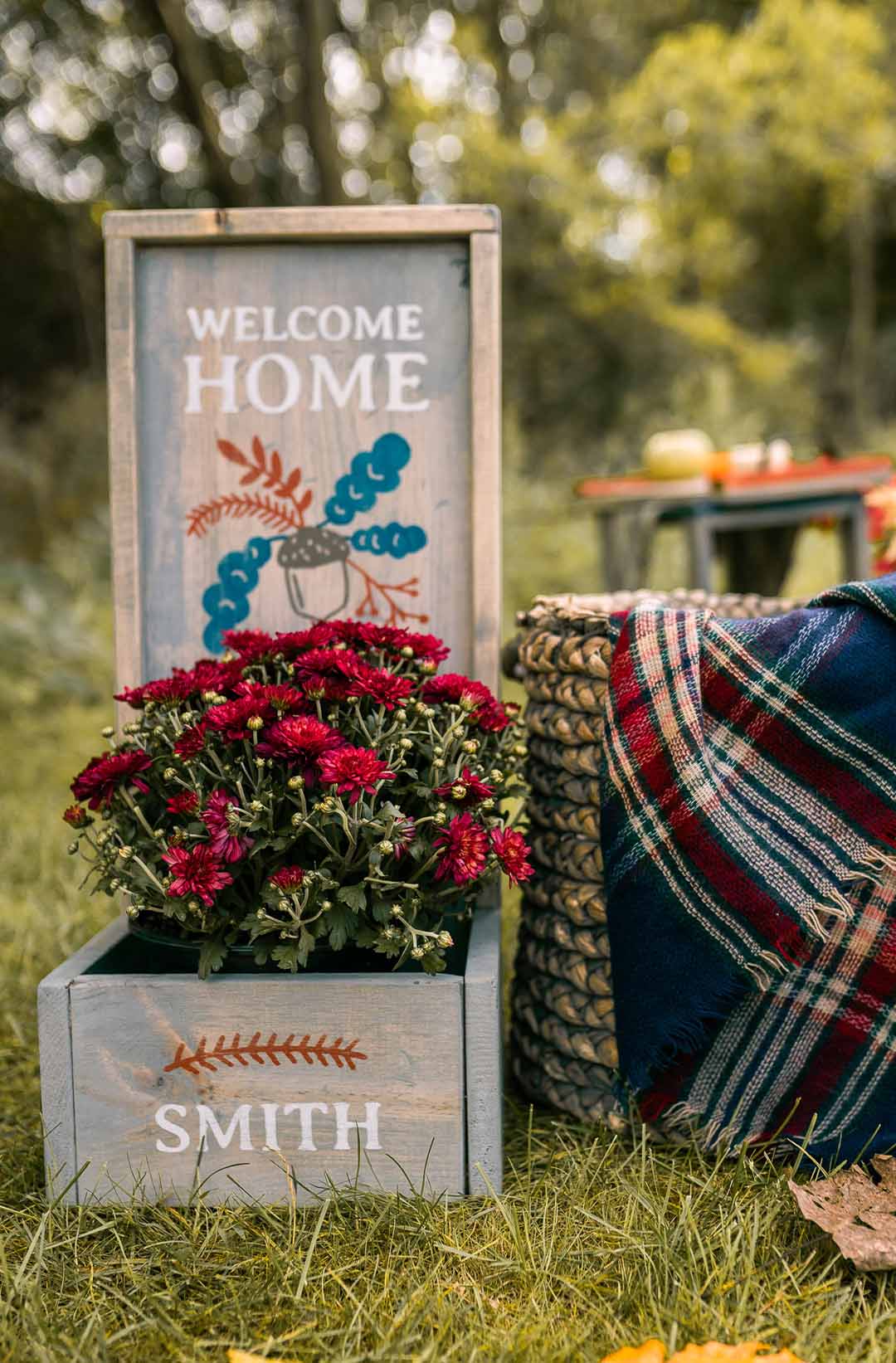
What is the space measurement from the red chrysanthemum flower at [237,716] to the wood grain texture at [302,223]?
0.77m

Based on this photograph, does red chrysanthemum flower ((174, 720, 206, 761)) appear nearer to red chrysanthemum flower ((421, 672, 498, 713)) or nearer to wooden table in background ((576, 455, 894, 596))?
red chrysanthemum flower ((421, 672, 498, 713))

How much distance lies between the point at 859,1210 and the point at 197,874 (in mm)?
727

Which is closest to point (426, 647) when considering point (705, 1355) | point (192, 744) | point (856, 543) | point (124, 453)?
point (192, 744)

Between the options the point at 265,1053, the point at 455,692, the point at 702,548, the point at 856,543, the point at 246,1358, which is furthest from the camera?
the point at 856,543

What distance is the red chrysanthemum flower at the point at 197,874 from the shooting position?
1044 millimetres

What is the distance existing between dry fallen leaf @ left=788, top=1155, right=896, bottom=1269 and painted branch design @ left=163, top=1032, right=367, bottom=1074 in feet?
1.52

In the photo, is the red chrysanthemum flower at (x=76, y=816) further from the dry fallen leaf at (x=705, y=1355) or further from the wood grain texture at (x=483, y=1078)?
the dry fallen leaf at (x=705, y=1355)

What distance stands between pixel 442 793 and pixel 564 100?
33.0 feet

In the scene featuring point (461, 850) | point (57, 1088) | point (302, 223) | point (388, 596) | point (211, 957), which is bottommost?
point (57, 1088)

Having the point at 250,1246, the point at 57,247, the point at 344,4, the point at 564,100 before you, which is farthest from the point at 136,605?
the point at 564,100

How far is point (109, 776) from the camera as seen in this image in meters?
1.17

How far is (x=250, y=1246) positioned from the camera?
106 cm

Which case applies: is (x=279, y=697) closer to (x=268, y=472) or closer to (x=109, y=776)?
(x=109, y=776)

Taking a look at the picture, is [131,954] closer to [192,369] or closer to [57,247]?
[192,369]
